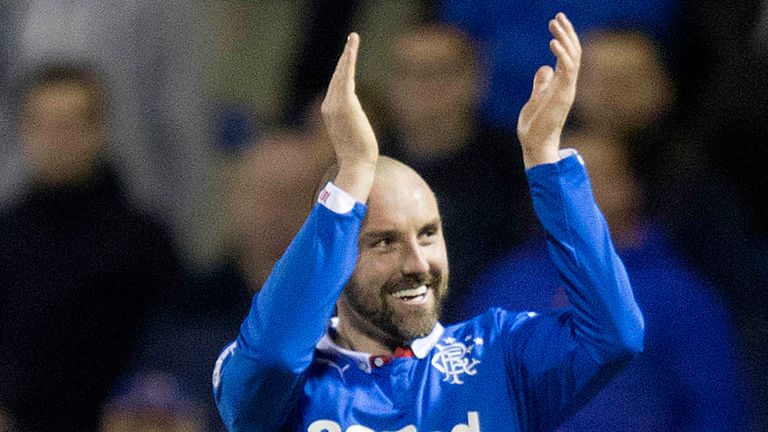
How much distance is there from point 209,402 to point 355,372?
155 cm

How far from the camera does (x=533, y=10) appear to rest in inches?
178

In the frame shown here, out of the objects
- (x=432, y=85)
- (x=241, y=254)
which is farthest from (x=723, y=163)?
(x=241, y=254)

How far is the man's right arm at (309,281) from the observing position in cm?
271

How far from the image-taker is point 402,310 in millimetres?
2936

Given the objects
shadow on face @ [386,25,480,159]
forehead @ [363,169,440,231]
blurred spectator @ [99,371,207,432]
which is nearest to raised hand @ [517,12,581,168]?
forehead @ [363,169,440,231]

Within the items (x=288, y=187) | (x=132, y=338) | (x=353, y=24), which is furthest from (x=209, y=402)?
(x=353, y=24)

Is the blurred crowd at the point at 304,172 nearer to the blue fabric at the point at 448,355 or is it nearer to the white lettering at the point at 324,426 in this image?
the blue fabric at the point at 448,355

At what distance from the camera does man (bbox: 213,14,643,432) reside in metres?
2.73

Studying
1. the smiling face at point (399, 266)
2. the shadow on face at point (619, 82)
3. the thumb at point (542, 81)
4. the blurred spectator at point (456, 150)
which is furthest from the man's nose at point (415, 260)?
the shadow on face at point (619, 82)

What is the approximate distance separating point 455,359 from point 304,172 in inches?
61.5

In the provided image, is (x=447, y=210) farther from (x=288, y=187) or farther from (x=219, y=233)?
(x=219, y=233)

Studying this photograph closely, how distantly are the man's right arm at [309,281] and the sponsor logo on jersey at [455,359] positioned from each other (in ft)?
0.99

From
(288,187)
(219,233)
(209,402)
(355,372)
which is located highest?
(355,372)

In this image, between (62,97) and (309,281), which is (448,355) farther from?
(62,97)
